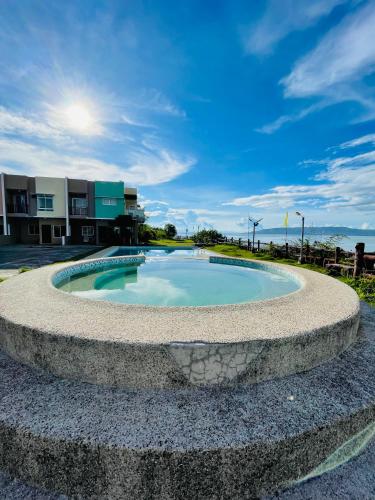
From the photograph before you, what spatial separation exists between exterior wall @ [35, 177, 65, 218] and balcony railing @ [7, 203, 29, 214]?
1344 mm

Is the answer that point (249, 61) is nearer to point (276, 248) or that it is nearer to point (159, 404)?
point (276, 248)

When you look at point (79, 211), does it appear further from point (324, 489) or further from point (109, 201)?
point (324, 489)

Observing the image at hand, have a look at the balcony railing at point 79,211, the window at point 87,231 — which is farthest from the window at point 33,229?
the window at point 87,231

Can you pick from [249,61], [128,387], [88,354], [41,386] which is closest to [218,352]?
[128,387]

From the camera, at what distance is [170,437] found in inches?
81.5

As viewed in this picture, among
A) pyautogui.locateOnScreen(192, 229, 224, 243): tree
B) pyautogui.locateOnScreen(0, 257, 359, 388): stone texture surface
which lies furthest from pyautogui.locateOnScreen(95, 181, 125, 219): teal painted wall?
pyautogui.locateOnScreen(0, 257, 359, 388): stone texture surface

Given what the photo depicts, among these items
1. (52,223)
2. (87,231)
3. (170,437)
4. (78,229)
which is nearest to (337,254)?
(170,437)

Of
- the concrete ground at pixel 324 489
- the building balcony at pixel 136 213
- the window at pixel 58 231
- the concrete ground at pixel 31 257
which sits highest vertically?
the building balcony at pixel 136 213

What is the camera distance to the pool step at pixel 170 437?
2.00m

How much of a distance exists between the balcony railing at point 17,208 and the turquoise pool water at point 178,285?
62.6 ft

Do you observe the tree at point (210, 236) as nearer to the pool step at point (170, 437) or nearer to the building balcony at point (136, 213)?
the building balcony at point (136, 213)

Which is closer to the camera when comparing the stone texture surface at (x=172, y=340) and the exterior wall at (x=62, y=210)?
the stone texture surface at (x=172, y=340)

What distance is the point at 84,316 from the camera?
3.45m

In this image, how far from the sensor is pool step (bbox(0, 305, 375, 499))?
2.00m
